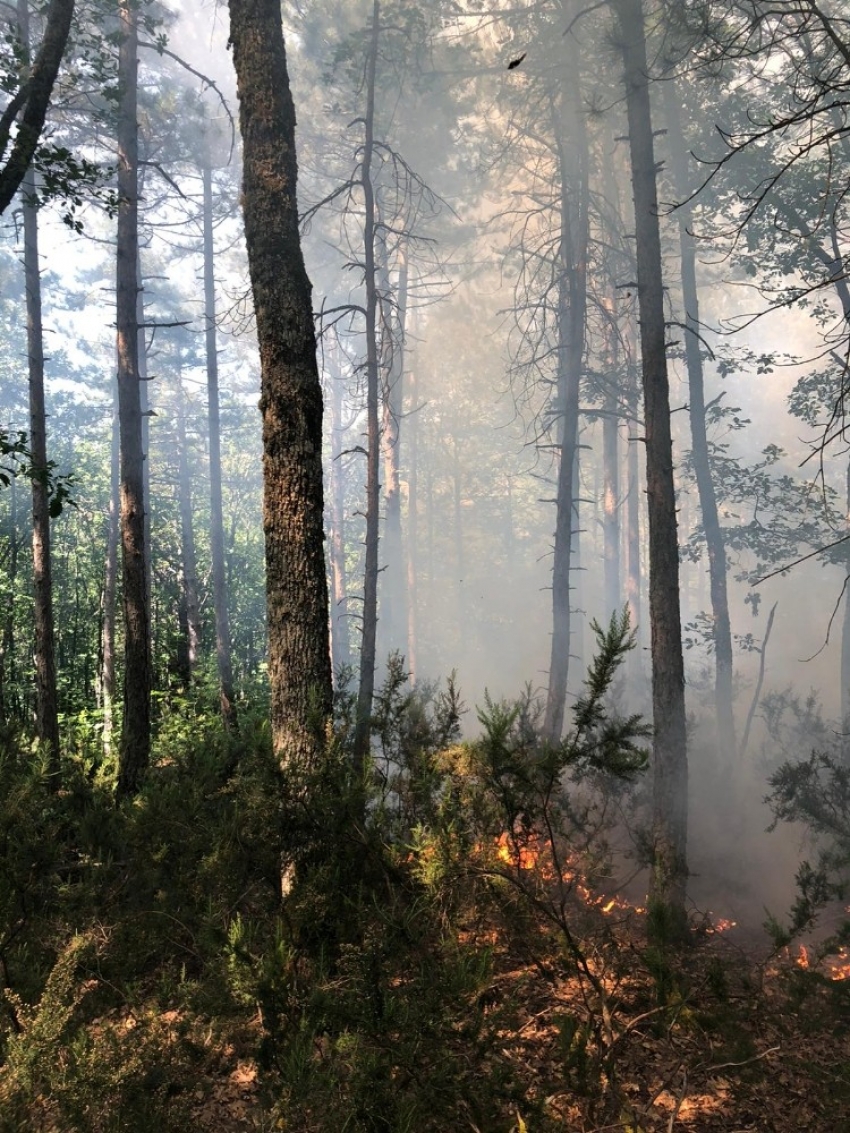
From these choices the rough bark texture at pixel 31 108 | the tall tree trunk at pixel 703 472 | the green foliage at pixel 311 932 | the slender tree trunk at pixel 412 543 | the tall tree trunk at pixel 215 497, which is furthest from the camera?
the slender tree trunk at pixel 412 543

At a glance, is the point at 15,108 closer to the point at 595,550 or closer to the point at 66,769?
the point at 66,769

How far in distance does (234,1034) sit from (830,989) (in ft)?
12.4

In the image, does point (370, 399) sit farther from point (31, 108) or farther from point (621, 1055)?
point (621, 1055)

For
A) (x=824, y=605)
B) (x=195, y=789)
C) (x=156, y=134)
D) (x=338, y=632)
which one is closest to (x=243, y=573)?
(x=338, y=632)

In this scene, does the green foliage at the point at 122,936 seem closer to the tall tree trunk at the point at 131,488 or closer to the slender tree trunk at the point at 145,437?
the tall tree trunk at the point at 131,488

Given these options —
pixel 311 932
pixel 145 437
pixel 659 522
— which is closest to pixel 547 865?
pixel 311 932

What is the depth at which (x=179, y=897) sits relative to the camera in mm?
4547

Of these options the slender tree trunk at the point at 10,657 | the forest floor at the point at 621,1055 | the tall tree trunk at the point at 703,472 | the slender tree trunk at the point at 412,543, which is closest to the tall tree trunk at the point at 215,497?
the slender tree trunk at the point at 10,657

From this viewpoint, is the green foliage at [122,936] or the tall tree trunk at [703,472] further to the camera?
the tall tree trunk at [703,472]

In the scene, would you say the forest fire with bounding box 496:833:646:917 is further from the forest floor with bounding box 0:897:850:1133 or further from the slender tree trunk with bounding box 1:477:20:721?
the slender tree trunk with bounding box 1:477:20:721

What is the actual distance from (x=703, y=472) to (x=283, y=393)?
15.1 metres

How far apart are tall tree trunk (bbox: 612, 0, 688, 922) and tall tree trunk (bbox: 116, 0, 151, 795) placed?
19.2 ft

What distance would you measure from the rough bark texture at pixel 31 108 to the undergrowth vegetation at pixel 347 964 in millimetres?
4773

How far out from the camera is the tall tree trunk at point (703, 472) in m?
16.8
